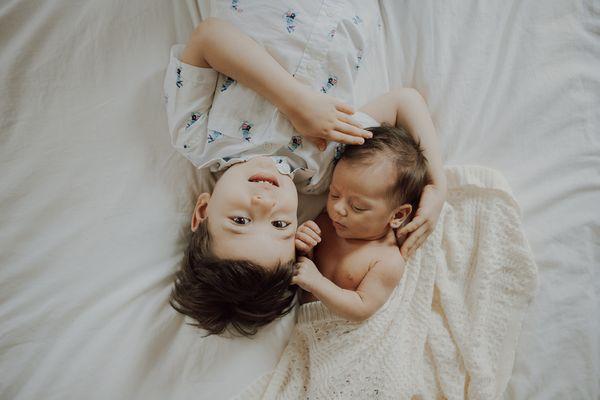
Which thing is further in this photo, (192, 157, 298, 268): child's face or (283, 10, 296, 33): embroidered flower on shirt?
(283, 10, 296, 33): embroidered flower on shirt

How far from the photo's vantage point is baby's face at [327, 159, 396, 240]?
925 mm

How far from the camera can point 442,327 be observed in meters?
0.96

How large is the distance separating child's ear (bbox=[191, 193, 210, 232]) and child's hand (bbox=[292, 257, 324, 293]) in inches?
9.1

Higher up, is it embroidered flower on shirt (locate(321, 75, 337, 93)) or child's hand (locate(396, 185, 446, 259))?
embroidered flower on shirt (locate(321, 75, 337, 93))

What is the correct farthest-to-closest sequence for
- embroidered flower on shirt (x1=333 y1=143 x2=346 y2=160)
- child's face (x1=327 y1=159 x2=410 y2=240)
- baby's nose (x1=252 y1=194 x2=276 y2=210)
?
embroidered flower on shirt (x1=333 y1=143 x2=346 y2=160), child's face (x1=327 y1=159 x2=410 y2=240), baby's nose (x1=252 y1=194 x2=276 y2=210)

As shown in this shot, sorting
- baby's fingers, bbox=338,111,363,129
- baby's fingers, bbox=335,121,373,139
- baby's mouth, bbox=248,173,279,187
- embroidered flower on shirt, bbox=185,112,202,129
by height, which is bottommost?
baby's mouth, bbox=248,173,279,187

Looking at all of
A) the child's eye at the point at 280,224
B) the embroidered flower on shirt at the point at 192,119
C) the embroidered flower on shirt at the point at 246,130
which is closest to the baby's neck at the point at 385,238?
the child's eye at the point at 280,224

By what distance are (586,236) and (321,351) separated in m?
0.63

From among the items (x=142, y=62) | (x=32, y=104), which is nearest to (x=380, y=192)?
(x=142, y=62)

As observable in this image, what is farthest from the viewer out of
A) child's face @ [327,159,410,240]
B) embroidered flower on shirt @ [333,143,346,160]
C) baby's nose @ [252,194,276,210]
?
embroidered flower on shirt @ [333,143,346,160]

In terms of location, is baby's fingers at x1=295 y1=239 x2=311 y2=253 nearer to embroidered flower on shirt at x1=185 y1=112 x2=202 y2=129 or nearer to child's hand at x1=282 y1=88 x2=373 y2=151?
child's hand at x1=282 y1=88 x2=373 y2=151

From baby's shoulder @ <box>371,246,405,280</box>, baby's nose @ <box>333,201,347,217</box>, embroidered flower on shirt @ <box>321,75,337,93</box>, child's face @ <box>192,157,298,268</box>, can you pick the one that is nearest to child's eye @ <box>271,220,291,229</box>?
child's face @ <box>192,157,298,268</box>

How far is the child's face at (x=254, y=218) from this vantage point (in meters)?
0.83

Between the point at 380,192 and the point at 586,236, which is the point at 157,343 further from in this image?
the point at 586,236
